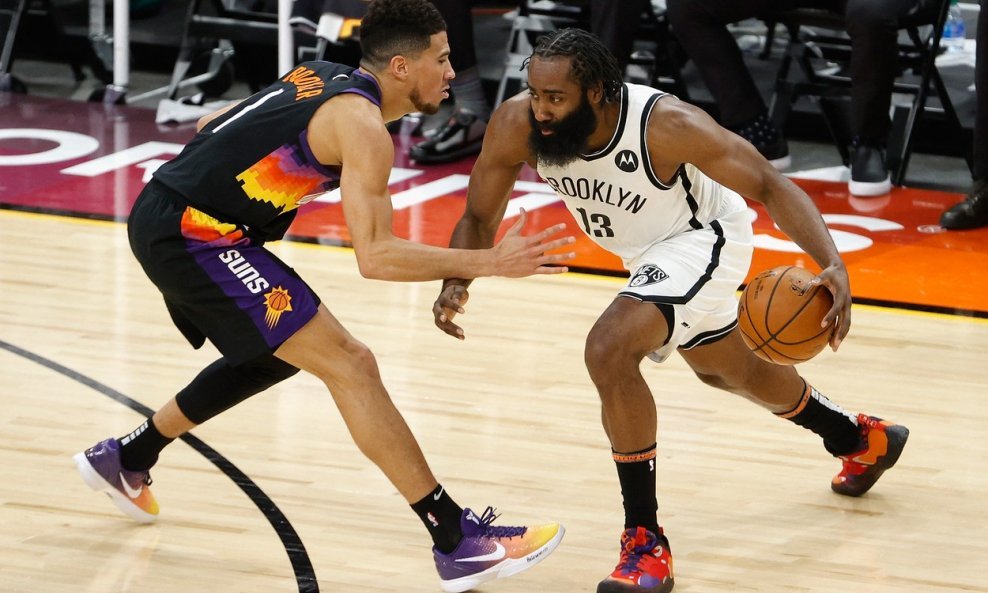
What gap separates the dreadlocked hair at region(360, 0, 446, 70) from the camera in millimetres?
3781

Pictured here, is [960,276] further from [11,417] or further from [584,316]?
[11,417]

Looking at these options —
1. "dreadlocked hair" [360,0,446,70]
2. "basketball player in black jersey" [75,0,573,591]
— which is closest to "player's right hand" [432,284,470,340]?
"basketball player in black jersey" [75,0,573,591]

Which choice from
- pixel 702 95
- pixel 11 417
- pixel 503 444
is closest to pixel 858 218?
pixel 702 95

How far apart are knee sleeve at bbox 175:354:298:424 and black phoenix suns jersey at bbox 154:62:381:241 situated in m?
0.41

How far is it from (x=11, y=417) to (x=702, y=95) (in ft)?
18.6

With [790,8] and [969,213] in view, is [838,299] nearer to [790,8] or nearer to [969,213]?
[969,213]

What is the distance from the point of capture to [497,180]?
163 inches

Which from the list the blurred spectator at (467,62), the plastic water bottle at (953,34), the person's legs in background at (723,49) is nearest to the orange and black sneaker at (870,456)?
the person's legs in background at (723,49)

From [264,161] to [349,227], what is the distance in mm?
321

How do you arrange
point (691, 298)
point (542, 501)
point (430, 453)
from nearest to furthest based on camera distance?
1. point (691, 298)
2. point (542, 501)
3. point (430, 453)

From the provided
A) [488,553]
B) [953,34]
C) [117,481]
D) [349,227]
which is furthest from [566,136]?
[953,34]

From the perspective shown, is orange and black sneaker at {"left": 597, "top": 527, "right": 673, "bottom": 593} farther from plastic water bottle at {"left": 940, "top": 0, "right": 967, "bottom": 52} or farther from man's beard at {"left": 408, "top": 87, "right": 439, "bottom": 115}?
plastic water bottle at {"left": 940, "top": 0, "right": 967, "bottom": 52}

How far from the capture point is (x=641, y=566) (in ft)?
12.3

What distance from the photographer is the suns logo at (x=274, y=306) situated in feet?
12.2
